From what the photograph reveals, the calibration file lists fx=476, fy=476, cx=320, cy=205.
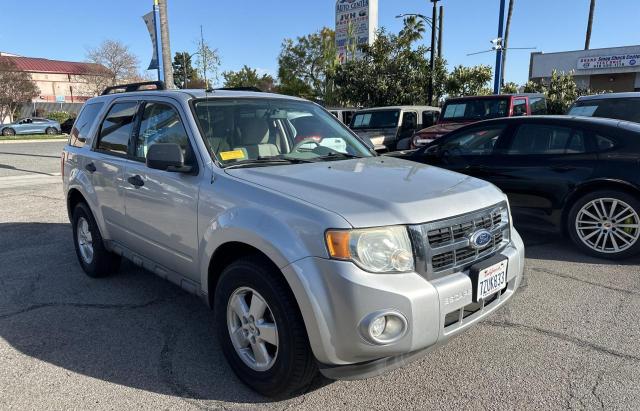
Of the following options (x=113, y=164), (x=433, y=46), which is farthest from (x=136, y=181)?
(x=433, y=46)

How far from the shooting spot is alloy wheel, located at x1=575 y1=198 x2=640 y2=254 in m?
4.89

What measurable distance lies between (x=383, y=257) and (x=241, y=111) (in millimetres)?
1854

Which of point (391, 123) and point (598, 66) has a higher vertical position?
point (598, 66)

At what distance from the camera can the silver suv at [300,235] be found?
231cm

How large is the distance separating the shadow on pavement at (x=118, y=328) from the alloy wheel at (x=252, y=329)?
228mm

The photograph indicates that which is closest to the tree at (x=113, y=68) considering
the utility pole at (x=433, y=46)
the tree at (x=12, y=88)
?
the tree at (x=12, y=88)

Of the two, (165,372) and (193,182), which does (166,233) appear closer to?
(193,182)

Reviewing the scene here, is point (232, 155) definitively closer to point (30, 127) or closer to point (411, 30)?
point (411, 30)

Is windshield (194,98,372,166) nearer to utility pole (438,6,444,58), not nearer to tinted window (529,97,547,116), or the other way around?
tinted window (529,97,547,116)

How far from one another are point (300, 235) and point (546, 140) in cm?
428

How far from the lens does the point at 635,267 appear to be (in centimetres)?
485

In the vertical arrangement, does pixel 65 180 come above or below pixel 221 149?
below

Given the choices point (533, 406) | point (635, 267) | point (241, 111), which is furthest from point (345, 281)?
point (635, 267)

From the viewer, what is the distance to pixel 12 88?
45.4 m
